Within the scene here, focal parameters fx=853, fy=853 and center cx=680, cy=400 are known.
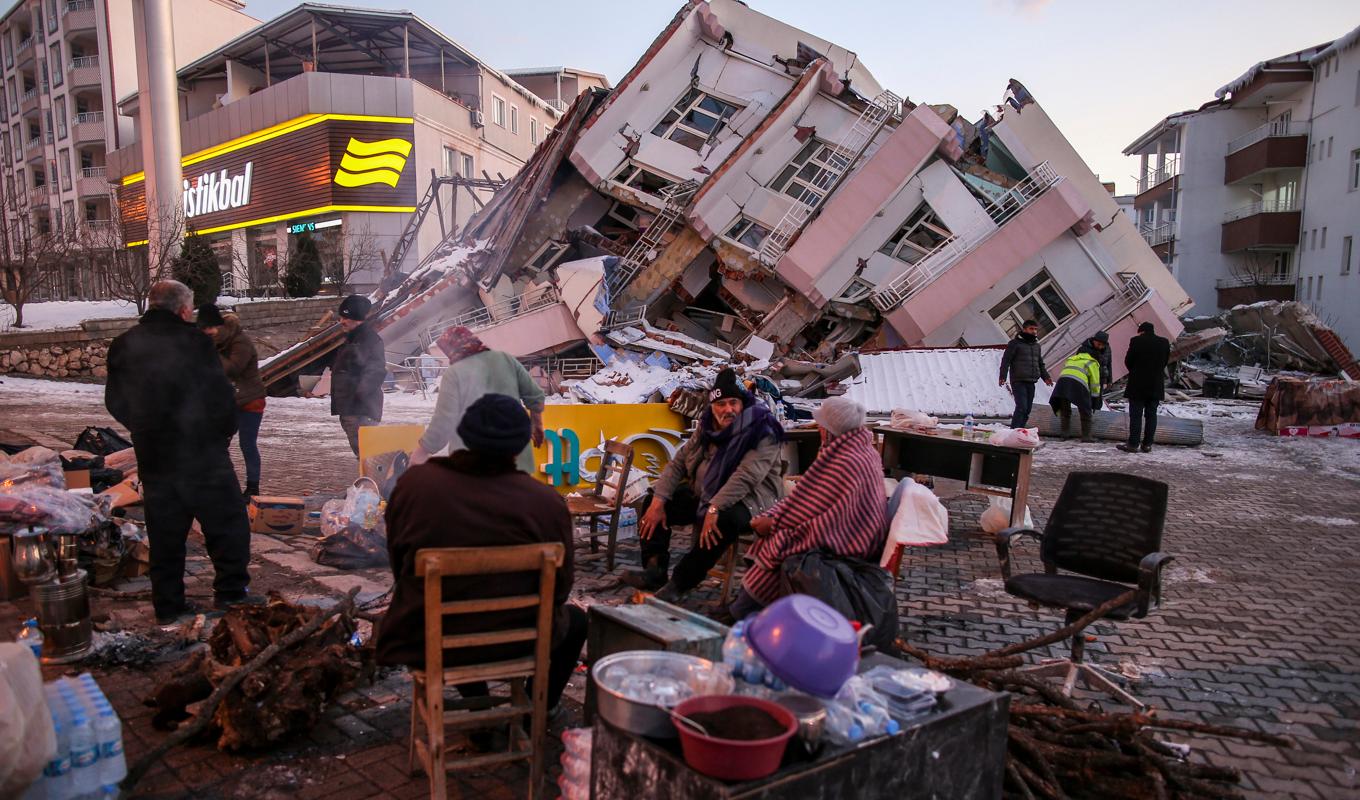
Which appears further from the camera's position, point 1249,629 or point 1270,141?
point 1270,141

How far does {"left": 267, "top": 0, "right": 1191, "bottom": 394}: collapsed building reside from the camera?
773 inches

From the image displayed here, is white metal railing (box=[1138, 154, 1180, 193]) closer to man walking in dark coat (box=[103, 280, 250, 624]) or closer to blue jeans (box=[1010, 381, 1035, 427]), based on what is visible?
blue jeans (box=[1010, 381, 1035, 427])

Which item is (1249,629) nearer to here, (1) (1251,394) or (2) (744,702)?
(2) (744,702)

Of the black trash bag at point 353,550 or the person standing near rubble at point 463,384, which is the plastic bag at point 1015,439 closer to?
the person standing near rubble at point 463,384

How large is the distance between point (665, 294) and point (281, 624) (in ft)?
61.9

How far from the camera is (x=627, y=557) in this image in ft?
22.8

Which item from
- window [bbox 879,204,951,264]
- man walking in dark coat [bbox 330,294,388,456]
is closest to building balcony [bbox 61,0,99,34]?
window [bbox 879,204,951,264]

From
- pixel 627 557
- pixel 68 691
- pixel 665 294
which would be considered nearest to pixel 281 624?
pixel 68 691

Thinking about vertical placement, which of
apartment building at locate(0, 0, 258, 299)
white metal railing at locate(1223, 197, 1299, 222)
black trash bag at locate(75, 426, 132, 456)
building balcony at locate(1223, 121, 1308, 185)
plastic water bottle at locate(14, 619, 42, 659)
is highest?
apartment building at locate(0, 0, 258, 299)

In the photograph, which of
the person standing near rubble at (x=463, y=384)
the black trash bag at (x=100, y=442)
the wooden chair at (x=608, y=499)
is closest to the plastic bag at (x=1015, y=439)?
the wooden chair at (x=608, y=499)

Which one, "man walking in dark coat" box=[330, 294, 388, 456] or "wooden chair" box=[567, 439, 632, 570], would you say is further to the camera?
"man walking in dark coat" box=[330, 294, 388, 456]

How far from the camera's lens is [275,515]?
7207 millimetres

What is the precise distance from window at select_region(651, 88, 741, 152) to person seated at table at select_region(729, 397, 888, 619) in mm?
18885

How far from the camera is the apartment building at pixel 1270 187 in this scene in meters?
28.3
